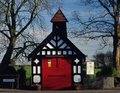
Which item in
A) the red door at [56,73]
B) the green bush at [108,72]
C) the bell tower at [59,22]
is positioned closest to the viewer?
the red door at [56,73]

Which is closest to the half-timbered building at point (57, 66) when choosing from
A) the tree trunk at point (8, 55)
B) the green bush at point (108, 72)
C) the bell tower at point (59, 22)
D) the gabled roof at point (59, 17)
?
the bell tower at point (59, 22)

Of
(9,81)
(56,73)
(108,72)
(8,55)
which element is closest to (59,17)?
(56,73)

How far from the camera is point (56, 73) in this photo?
3691 cm

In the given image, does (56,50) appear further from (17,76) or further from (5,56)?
(5,56)

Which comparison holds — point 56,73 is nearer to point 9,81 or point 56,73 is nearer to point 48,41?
point 48,41

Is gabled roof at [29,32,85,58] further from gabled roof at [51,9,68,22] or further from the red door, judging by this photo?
gabled roof at [51,9,68,22]

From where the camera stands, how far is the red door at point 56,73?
36719mm

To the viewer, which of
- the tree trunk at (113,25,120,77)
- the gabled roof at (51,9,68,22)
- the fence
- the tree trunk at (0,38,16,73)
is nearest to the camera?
the fence

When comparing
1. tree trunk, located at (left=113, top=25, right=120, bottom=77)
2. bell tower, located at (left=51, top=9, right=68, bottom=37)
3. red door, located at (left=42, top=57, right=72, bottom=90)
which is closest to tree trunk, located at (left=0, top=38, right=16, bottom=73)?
bell tower, located at (left=51, top=9, right=68, bottom=37)

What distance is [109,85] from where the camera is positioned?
3588 centimetres

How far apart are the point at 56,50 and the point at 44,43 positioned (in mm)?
1230

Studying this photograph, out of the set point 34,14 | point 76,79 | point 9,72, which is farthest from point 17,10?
point 76,79

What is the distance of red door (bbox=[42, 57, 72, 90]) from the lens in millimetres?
36719

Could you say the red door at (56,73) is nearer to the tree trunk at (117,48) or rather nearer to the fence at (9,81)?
the fence at (9,81)
